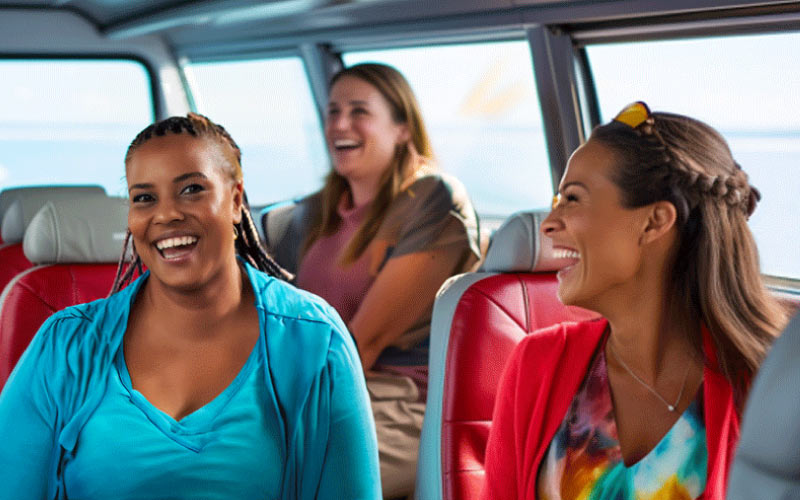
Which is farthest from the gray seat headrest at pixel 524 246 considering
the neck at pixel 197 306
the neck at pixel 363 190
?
the neck at pixel 363 190

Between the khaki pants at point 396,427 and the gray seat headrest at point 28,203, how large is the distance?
1147 mm

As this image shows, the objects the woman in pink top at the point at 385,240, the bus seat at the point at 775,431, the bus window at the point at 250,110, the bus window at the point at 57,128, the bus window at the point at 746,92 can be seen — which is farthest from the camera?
the bus window at the point at 57,128

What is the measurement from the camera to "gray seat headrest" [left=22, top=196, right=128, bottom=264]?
9.59ft

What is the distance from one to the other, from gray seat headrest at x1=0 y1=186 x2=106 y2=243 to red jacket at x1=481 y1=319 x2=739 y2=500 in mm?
1831

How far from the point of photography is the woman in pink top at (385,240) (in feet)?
9.93

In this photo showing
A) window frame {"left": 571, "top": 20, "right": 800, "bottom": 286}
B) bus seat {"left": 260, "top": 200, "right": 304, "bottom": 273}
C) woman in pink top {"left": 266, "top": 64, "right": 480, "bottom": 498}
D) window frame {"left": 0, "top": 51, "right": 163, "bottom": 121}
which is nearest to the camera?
window frame {"left": 571, "top": 20, "right": 800, "bottom": 286}

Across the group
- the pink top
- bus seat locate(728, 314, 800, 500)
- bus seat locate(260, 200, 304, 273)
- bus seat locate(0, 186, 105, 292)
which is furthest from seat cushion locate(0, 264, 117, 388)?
bus seat locate(728, 314, 800, 500)

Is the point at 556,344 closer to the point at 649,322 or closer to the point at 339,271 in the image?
the point at 649,322

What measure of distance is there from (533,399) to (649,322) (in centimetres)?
26

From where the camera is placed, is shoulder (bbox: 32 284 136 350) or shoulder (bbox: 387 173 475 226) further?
shoulder (bbox: 387 173 475 226)

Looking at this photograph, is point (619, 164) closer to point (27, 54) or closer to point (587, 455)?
point (587, 455)

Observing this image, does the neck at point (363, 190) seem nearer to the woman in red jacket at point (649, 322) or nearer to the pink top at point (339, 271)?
the pink top at point (339, 271)

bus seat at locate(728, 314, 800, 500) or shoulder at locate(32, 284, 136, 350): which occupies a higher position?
shoulder at locate(32, 284, 136, 350)

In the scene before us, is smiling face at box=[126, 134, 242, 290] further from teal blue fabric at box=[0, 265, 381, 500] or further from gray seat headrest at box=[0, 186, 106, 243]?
gray seat headrest at box=[0, 186, 106, 243]
